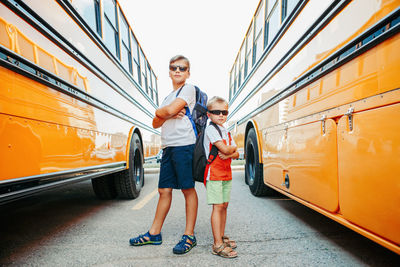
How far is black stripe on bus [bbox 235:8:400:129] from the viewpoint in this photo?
123cm

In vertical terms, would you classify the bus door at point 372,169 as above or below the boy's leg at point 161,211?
above

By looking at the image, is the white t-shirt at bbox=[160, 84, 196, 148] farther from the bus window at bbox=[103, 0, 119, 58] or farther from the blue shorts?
the bus window at bbox=[103, 0, 119, 58]

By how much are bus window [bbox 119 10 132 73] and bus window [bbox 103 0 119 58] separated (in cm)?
26

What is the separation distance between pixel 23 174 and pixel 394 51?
1.94 meters

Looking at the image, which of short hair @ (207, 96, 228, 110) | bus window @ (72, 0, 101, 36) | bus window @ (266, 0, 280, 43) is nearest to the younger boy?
short hair @ (207, 96, 228, 110)

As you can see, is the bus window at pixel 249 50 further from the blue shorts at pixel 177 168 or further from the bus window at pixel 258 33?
the blue shorts at pixel 177 168

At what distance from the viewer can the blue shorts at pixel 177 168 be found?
1996 millimetres

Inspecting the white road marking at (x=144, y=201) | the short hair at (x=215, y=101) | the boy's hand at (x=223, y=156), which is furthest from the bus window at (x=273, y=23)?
the white road marking at (x=144, y=201)

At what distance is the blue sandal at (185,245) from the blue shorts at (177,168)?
0.37 metres

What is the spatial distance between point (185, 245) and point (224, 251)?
280 mm

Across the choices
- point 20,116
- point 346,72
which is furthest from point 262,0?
point 20,116

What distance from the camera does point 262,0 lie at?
3.80 metres

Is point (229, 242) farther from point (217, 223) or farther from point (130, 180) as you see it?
point (130, 180)

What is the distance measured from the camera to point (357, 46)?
4.81ft
